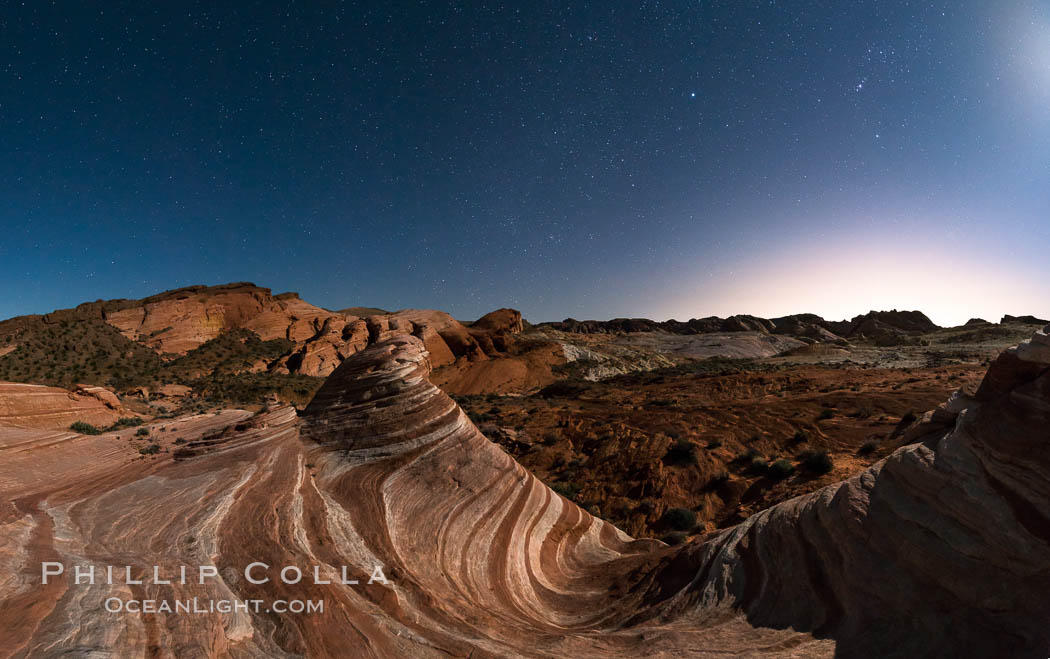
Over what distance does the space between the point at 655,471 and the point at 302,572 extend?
13.4 metres

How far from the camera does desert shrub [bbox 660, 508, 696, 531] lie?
37.9ft

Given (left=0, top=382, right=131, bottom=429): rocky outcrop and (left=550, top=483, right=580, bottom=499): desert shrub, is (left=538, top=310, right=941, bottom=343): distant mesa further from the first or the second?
(left=0, top=382, right=131, bottom=429): rocky outcrop

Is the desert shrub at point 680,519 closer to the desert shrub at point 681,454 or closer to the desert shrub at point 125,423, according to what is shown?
the desert shrub at point 681,454

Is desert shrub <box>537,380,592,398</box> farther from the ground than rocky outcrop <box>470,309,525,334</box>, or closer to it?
closer to it

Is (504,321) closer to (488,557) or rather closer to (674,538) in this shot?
(674,538)

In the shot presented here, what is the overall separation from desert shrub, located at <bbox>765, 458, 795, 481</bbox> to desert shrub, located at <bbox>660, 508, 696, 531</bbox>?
12.6ft

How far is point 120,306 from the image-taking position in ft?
175

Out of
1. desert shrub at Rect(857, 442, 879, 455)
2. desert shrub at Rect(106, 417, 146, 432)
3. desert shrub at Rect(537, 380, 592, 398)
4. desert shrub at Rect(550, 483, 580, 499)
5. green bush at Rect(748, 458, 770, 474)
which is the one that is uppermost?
desert shrub at Rect(106, 417, 146, 432)

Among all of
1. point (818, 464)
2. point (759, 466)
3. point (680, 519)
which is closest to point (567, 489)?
point (680, 519)

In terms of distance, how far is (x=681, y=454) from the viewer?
51.8 feet

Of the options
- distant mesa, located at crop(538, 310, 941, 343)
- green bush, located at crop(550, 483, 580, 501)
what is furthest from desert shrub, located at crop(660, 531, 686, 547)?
distant mesa, located at crop(538, 310, 941, 343)

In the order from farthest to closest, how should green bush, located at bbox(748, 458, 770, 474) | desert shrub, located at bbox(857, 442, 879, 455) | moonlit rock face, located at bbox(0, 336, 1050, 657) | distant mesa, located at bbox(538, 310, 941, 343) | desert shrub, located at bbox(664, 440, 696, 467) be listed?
1. distant mesa, located at bbox(538, 310, 941, 343)
2. desert shrub, located at bbox(664, 440, 696, 467)
3. desert shrub, located at bbox(857, 442, 879, 455)
4. green bush, located at bbox(748, 458, 770, 474)
5. moonlit rock face, located at bbox(0, 336, 1050, 657)

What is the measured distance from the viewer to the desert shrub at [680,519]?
11.5m

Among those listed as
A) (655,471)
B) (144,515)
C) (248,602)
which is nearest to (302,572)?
(248,602)
